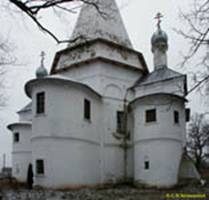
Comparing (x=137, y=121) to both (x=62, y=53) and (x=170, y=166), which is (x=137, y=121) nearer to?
(x=170, y=166)

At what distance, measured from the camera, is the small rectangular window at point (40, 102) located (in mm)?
20734

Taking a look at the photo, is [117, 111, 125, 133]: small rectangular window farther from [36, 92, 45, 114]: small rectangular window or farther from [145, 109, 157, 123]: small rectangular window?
[36, 92, 45, 114]: small rectangular window

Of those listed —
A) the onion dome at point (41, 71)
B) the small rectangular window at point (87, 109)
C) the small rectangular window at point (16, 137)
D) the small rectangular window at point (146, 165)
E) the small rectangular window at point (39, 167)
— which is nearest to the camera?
the small rectangular window at point (39, 167)

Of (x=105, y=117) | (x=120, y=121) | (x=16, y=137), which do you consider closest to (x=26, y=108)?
(x=16, y=137)

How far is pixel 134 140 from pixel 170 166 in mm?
3171

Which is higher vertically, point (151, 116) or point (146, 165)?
point (151, 116)

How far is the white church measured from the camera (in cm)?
2008

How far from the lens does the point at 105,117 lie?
2331 centimetres

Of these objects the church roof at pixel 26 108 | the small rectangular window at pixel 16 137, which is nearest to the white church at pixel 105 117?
the small rectangular window at pixel 16 137

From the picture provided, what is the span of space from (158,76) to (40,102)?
31.2 feet

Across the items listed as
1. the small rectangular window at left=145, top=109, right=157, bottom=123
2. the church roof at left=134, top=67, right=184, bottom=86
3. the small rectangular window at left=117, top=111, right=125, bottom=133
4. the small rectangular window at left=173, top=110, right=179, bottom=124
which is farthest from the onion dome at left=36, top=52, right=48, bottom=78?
the small rectangular window at left=173, top=110, right=179, bottom=124

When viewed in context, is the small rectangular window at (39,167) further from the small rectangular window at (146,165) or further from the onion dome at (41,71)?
the onion dome at (41,71)

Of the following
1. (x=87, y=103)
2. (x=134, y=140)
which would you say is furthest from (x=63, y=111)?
(x=134, y=140)

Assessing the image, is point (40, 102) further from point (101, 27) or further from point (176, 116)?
point (176, 116)
